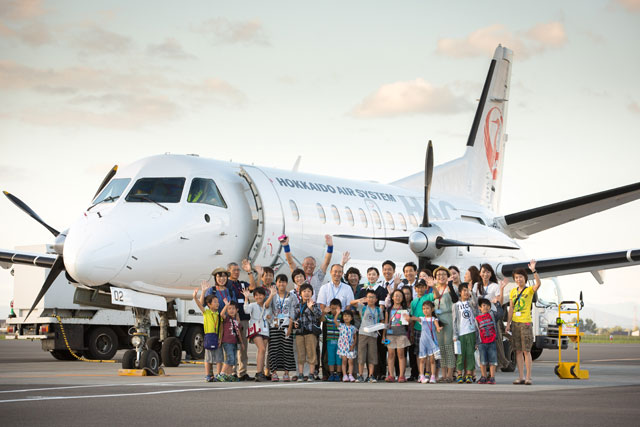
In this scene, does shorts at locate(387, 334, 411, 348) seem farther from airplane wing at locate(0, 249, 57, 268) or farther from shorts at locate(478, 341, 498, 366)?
airplane wing at locate(0, 249, 57, 268)

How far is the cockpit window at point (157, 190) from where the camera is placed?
14.7 m

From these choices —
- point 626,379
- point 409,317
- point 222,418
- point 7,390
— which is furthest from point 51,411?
point 626,379

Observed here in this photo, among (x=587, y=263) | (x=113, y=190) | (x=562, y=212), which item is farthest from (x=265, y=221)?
(x=562, y=212)

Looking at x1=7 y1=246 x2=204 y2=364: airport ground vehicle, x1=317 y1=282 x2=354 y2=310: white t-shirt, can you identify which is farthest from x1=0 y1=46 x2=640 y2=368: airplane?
x1=317 y1=282 x2=354 y2=310: white t-shirt

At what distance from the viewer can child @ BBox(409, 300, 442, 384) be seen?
1280cm

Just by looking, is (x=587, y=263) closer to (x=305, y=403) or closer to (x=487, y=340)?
(x=487, y=340)

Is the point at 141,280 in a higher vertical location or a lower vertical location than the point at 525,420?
higher

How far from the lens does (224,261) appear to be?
15.3 metres

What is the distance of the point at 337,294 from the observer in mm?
13336

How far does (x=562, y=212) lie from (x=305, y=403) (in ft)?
40.0

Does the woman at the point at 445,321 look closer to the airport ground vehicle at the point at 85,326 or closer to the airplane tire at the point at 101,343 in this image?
the airport ground vehicle at the point at 85,326

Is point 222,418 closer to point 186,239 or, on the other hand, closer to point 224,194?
point 186,239

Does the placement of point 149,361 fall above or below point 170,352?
below

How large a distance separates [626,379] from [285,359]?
5.29 metres
